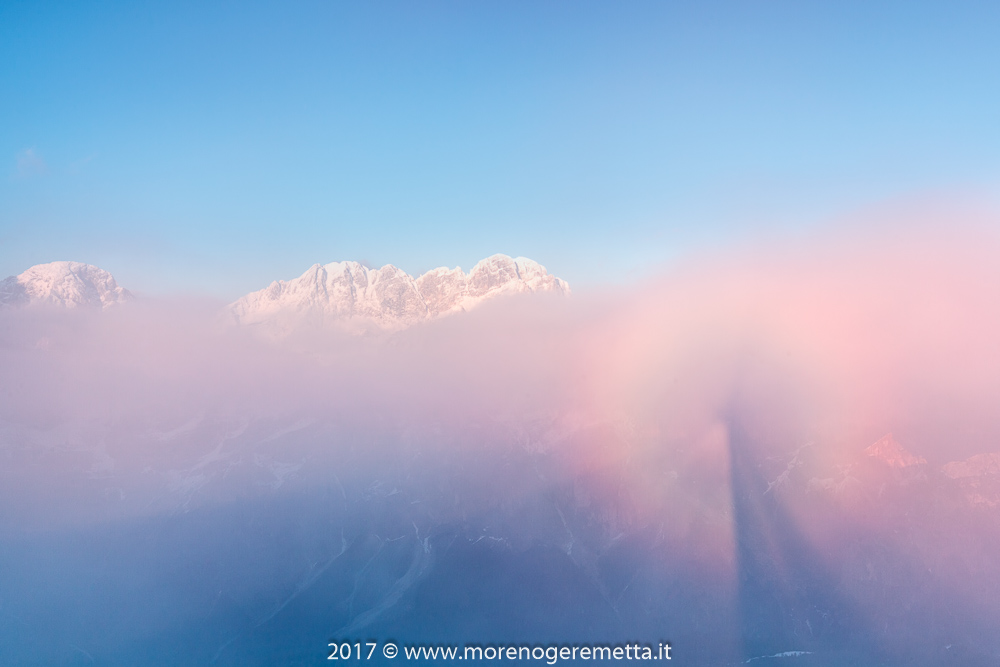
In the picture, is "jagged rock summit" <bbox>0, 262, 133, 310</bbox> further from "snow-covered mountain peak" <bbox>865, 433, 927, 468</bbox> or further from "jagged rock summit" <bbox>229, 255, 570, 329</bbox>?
"snow-covered mountain peak" <bbox>865, 433, 927, 468</bbox>

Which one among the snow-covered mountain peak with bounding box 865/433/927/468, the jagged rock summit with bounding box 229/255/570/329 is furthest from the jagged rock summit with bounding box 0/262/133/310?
the snow-covered mountain peak with bounding box 865/433/927/468

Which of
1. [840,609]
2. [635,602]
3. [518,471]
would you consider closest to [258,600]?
[518,471]

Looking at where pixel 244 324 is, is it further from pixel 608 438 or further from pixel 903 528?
pixel 903 528

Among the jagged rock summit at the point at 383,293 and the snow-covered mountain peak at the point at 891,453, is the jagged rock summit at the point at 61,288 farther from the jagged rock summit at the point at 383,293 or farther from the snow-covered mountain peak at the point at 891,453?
the snow-covered mountain peak at the point at 891,453

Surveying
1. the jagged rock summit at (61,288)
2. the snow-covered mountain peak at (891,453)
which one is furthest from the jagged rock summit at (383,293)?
the snow-covered mountain peak at (891,453)

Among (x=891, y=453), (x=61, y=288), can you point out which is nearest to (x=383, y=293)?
(x=61, y=288)

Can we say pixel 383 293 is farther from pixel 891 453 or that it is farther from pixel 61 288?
pixel 891 453
